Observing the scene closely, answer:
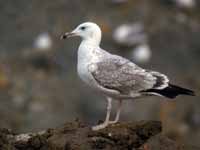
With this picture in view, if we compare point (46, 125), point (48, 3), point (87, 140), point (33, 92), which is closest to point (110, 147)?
point (87, 140)

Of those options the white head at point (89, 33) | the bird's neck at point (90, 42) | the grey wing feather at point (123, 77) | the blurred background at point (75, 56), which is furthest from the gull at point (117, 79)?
the blurred background at point (75, 56)

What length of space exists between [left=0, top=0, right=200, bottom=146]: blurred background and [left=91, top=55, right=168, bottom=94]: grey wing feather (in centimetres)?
965

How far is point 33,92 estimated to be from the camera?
88.4ft

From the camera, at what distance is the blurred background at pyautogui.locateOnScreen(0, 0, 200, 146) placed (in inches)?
1010

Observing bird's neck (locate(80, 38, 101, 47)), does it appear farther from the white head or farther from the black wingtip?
the black wingtip

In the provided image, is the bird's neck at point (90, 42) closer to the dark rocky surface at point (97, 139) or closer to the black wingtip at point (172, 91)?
the black wingtip at point (172, 91)

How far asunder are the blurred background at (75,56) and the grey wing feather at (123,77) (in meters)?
9.65

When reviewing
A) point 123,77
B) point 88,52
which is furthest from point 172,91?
point 88,52

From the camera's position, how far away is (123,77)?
556 inches

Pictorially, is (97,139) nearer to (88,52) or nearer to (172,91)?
(172,91)

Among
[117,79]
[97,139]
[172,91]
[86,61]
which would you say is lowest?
[97,139]

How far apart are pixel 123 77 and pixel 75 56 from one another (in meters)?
14.0

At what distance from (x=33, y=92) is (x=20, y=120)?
160 cm

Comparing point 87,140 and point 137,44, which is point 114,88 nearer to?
point 87,140
